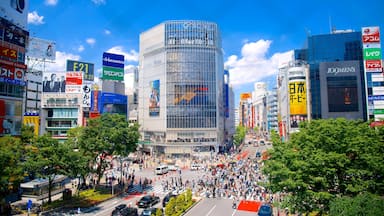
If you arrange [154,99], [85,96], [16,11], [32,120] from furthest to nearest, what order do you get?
[154,99] < [85,96] < [32,120] < [16,11]

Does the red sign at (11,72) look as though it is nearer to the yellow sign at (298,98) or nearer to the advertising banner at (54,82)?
the advertising banner at (54,82)

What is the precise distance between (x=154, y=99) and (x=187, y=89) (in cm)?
1209

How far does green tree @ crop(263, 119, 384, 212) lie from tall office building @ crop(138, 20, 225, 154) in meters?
59.4

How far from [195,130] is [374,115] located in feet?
155

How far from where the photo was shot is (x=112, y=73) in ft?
294

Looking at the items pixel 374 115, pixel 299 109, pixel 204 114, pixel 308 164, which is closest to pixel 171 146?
pixel 204 114

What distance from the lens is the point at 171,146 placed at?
3167 inches

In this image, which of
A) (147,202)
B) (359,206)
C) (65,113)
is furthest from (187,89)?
(359,206)

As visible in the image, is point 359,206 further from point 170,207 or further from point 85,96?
point 85,96

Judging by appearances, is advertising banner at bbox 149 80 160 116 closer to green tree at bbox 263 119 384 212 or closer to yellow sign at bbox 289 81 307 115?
yellow sign at bbox 289 81 307 115

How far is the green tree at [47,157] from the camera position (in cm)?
2747

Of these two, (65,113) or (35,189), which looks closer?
(35,189)

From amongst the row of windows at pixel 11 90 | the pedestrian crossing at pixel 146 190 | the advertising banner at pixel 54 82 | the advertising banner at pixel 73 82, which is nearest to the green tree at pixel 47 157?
the row of windows at pixel 11 90

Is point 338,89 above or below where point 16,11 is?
below
